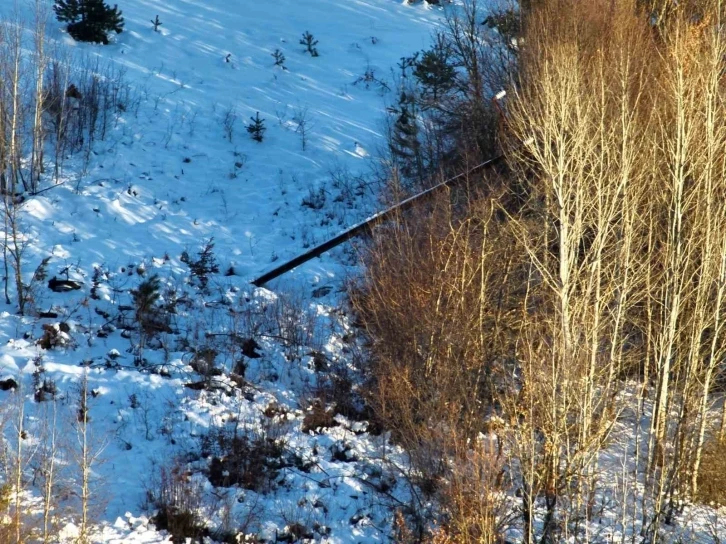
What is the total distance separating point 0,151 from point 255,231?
18.4 ft

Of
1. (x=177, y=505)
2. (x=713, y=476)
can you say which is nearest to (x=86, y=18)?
(x=177, y=505)

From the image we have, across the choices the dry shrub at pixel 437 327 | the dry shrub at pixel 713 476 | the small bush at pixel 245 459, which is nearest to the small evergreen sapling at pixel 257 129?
the dry shrub at pixel 437 327

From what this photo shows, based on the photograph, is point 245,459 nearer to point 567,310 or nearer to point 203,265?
point 567,310

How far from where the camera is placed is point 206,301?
14320 millimetres

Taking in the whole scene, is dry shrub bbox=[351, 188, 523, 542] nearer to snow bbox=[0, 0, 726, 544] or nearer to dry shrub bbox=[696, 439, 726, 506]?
snow bbox=[0, 0, 726, 544]

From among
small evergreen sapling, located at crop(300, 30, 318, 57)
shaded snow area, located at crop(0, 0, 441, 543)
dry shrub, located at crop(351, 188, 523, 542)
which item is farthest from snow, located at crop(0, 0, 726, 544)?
dry shrub, located at crop(351, 188, 523, 542)

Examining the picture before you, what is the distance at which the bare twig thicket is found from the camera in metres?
9.73

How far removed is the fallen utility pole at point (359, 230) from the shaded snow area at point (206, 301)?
0.33m

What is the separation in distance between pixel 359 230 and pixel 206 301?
335 centimetres

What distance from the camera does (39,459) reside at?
9383 mm

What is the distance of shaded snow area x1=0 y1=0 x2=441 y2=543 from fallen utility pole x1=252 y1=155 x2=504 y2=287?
0.33 meters

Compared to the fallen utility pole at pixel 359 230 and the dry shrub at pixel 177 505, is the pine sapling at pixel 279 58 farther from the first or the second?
the dry shrub at pixel 177 505

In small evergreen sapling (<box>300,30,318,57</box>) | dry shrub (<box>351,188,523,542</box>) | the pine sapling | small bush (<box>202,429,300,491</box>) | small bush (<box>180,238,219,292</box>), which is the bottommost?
small bush (<box>202,429,300,491</box>)

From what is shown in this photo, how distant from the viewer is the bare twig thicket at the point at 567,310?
31.9 ft
